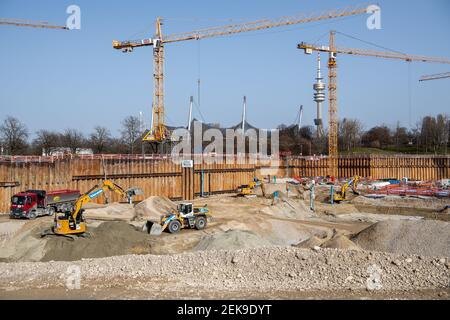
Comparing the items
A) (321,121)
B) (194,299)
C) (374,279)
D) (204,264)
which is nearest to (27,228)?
(204,264)

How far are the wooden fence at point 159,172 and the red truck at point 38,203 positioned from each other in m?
2.82

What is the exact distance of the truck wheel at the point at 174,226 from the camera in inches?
894

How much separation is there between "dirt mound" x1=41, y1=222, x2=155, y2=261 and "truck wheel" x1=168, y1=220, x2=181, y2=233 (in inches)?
65.7

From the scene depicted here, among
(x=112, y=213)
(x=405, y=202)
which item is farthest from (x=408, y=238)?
(x=405, y=202)

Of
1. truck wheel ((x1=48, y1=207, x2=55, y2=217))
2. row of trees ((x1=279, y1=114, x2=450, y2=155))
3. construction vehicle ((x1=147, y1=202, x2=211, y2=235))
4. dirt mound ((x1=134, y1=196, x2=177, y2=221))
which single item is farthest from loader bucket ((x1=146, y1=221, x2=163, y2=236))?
row of trees ((x1=279, y1=114, x2=450, y2=155))

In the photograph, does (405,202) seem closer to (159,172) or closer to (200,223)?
(159,172)

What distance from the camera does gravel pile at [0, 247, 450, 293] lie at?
12.0 m

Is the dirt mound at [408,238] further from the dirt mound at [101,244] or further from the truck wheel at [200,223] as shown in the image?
the dirt mound at [101,244]

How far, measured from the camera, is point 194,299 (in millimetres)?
11055

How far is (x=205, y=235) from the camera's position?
73.4ft

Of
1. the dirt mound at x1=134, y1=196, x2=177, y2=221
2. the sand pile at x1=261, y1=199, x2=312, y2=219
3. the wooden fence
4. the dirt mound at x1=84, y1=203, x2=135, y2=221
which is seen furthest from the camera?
the sand pile at x1=261, y1=199, x2=312, y2=219

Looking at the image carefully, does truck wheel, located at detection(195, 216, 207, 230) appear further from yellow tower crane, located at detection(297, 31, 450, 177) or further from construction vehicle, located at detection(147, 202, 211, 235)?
yellow tower crane, located at detection(297, 31, 450, 177)

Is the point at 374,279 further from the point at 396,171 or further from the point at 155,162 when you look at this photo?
the point at 396,171

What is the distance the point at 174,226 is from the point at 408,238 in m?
10.7
